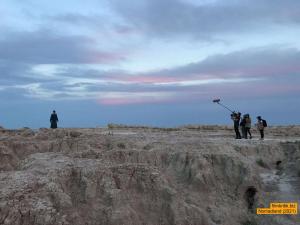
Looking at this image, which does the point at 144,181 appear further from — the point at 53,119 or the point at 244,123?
the point at 53,119

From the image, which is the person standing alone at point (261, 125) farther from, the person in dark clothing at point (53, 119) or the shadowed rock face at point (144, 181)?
the person in dark clothing at point (53, 119)

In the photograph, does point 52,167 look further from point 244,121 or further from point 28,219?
point 244,121

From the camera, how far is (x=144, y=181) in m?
13.4

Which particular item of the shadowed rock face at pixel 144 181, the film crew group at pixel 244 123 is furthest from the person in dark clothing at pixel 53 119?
the film crew group at pixel 244 123

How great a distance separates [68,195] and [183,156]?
6700mm

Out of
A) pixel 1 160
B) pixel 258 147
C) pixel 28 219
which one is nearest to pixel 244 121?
pixel 258 147

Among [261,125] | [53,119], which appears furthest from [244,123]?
[53,119]

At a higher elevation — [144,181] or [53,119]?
[53,119]

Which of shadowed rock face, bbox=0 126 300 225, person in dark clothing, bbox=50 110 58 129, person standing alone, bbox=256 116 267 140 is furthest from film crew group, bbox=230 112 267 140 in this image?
person in dark clothing, bbox=50 110 58 129

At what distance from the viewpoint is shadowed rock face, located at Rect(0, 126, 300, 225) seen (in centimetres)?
1130

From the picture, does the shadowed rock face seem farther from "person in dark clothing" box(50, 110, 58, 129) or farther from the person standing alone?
"person in dark clothing" box(50, 110, 58, 129)

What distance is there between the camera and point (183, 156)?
1786 cm

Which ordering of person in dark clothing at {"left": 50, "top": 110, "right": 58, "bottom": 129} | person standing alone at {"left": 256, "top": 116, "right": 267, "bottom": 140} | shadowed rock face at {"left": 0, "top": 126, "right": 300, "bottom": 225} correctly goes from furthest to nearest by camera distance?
person in dark clothing at {"left": 50, "top": 110, "right": 58, "bottom": 129} < person standing alone at {"left": 256, "top": 116, "right": 267, "bottom": 140} < shadowed rock face at {"left": 0, "top": 126, "right": 300, "bottom": 225}

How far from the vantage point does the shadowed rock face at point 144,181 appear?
445 inches
